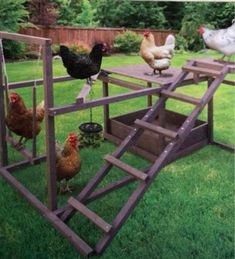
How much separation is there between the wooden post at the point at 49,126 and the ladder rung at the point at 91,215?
21 centimetres

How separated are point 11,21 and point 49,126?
836cm

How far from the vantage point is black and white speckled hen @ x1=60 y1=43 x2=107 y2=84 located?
319 centimetres

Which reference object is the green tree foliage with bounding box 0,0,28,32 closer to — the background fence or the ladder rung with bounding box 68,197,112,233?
the background fence

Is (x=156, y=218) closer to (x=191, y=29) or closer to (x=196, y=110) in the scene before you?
(x=196, y=110)

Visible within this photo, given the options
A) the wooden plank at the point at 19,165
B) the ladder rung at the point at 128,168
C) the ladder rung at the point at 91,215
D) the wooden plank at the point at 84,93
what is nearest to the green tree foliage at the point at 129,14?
the wooden plank at the point at 19,165

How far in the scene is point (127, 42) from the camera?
42.6ft

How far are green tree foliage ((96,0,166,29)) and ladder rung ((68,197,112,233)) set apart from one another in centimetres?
1280

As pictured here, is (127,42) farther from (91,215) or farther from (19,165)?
(91,215)

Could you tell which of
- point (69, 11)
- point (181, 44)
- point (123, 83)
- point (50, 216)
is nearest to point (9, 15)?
point (69, 11)

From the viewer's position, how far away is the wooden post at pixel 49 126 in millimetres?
2887

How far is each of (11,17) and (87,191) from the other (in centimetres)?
856

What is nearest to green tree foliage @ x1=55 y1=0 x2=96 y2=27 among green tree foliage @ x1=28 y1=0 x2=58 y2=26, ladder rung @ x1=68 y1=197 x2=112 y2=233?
green tree foliage @ x1=28 y1=0 x2=58 y2=26

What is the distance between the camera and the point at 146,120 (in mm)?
3631

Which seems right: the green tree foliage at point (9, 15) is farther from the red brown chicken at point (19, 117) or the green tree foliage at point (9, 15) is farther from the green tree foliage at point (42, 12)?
the red brown chicken at point (19, 117)
